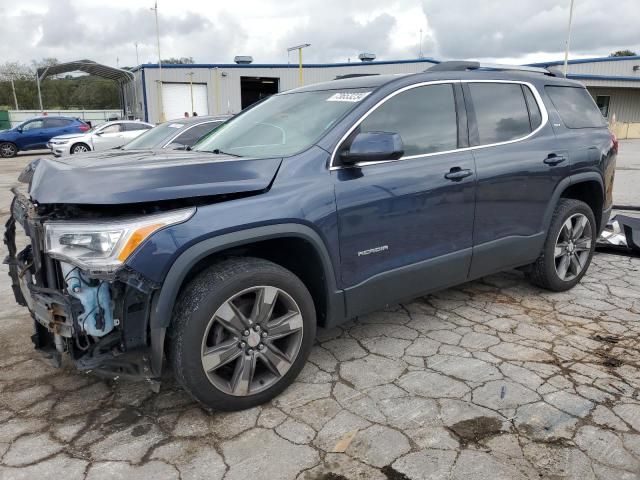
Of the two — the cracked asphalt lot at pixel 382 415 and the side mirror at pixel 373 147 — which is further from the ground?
the side mirror at pixel 373 147

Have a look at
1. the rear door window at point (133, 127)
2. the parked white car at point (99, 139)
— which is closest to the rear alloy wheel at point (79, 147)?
the parked white car at point (99, 139)

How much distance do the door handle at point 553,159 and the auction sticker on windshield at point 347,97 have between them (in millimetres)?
1668

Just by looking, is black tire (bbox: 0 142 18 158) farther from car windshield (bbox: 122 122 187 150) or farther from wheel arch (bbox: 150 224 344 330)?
wheel arch (bbox: 150 224 344 330)

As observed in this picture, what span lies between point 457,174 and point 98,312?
7.67 ft

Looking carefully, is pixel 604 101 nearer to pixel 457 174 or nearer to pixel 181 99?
pixel 181 99

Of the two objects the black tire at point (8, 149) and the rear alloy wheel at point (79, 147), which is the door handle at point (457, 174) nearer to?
the rear alloy wheel at point (79, 147)

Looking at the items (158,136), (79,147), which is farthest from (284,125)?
(79,147)

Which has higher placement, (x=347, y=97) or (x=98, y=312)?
(x=347, y=97)

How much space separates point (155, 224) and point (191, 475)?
3.79 feet

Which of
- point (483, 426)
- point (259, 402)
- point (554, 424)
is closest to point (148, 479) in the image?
point (259, 402)

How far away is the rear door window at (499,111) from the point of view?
3.81 meters

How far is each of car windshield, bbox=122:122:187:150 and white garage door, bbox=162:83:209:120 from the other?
2525cm

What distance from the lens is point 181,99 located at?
3284 cm

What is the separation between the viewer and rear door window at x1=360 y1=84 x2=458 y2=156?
3.34 metres
